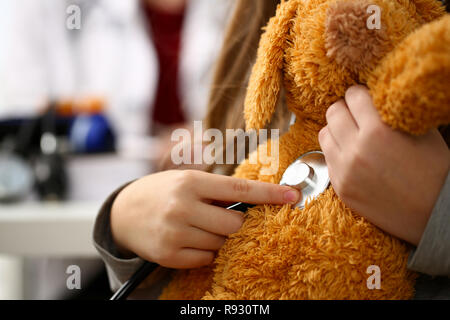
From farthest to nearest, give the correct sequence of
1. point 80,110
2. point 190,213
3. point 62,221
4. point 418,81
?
1. point 80,110
2. point 62,221
3. point 190,213
4. point 418,81

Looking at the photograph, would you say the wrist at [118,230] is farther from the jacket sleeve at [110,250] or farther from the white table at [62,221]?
the white table at [62,221]

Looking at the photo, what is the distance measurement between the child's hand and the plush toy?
0.03ft

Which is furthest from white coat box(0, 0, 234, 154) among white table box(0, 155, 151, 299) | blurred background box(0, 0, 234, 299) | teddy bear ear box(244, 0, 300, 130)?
teddy bear ear box(244, 0, 300, 130)

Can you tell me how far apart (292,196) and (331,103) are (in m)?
0.07

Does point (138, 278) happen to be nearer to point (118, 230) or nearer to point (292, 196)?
point (118, 230)

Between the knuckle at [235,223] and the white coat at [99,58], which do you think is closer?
the knuckle at [235,223]

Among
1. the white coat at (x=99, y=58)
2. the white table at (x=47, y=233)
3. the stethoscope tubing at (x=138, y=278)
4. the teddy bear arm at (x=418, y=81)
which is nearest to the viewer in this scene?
the teddy bear arm at (x=418, y=81)

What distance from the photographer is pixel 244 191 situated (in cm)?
32

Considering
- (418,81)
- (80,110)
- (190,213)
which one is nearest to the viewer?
(418,81)

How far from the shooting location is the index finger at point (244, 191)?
300mm

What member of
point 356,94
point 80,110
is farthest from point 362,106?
point 80,110

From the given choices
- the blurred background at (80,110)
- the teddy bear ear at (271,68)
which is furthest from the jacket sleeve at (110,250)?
the blurred background at (80,110)

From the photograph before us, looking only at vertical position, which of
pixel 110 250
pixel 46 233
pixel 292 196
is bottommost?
pixel 46 233
